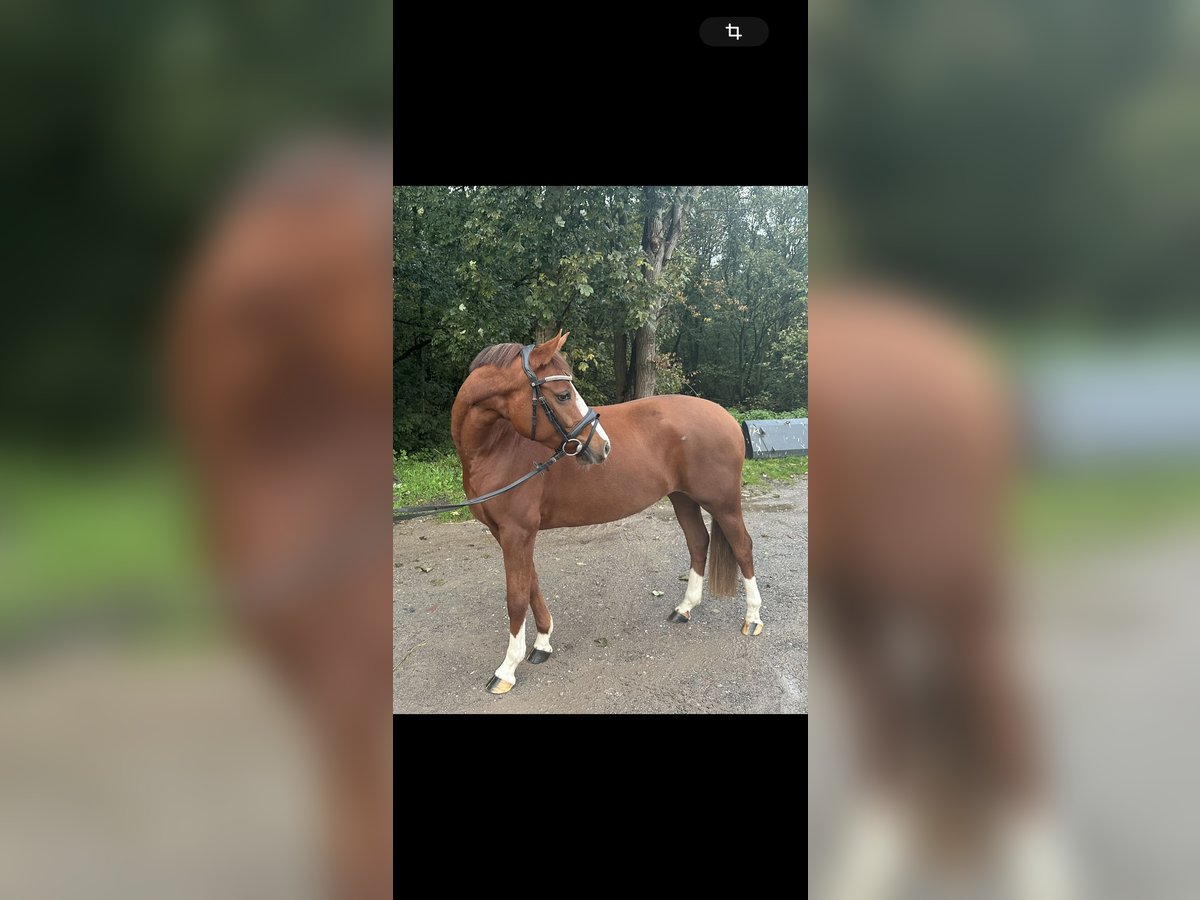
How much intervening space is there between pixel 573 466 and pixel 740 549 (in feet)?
3.01

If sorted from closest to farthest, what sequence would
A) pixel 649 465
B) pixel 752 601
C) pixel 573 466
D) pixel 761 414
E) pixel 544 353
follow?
pixel 544 353 → pixel 573 466 → pixel 649 465 → pixel 752 601 → pixel 761 414

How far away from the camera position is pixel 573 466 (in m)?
2.25

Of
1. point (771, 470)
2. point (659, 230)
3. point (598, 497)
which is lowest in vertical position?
point (598, 497)

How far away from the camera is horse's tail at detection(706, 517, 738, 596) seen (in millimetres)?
2584

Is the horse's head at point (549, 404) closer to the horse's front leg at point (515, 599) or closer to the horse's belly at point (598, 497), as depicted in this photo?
the horse's belly at point (598, 497)
